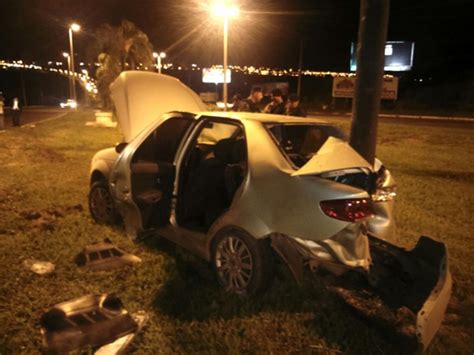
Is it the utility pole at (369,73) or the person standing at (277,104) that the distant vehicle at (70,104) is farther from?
the utility pole at (369,73)

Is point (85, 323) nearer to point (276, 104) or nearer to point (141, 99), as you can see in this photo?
point (141, 99)

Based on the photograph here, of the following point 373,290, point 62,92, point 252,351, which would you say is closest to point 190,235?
point 252,351

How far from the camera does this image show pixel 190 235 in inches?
167

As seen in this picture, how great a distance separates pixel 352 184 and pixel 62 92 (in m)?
79.4

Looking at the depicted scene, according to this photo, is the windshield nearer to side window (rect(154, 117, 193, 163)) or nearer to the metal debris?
side window (rect(154, 117, 193, 163))

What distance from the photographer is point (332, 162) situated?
11.1ft

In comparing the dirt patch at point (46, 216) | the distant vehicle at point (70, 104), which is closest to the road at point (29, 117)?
the distant vehicle at point (70, 104)

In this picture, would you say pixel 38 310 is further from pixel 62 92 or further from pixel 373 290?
pixel 62 92

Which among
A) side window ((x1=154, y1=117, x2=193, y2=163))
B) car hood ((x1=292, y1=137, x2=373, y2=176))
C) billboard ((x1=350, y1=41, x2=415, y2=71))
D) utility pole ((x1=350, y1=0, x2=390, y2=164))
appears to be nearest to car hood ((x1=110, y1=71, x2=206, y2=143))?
side window ((x1=154, y1=117, x2=193, y2=163))

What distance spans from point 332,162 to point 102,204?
3.23 metres

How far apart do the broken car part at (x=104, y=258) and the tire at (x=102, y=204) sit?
0.77m

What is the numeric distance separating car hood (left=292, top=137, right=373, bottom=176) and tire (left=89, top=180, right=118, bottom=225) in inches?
111

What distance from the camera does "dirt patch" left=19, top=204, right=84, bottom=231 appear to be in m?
5.50

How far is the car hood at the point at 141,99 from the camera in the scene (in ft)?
18.1
